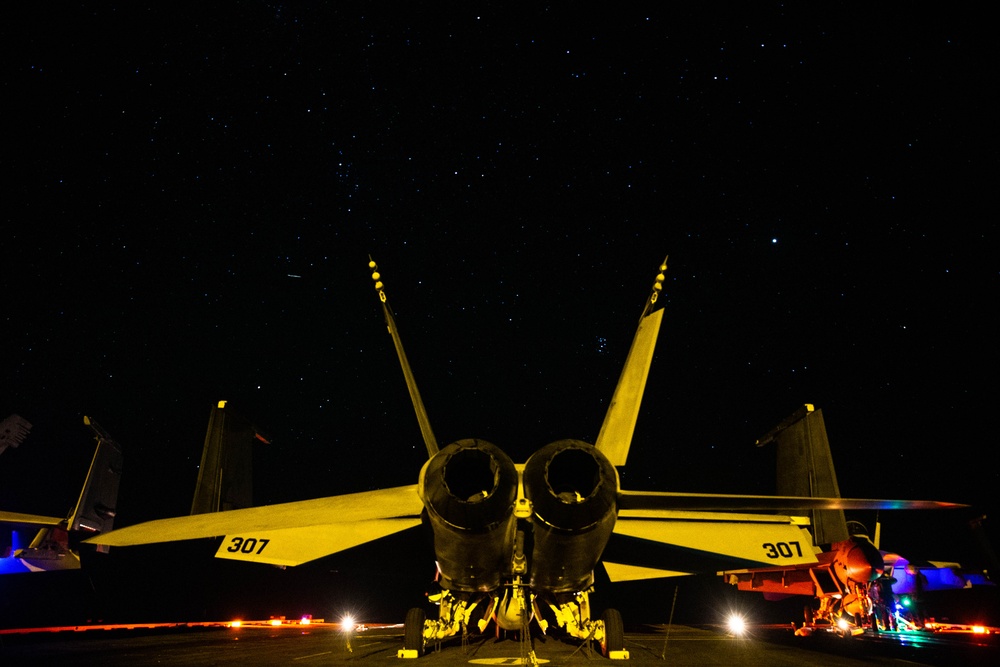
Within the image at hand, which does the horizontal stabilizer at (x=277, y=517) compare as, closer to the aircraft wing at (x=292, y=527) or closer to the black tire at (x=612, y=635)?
the aircraft wing at (x=292, y=527)

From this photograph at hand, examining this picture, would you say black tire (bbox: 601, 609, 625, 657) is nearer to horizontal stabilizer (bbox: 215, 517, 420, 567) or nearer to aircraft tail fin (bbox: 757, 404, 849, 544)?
horizontal stabilizer (bbox: 215, 517, 420, 567)

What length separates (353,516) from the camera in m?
5.89

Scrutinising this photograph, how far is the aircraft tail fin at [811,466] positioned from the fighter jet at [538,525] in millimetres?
8468

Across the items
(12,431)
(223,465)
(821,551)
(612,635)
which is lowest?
(612,635)

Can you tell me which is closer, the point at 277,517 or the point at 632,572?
the point at 277,517

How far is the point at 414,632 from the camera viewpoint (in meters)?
7.86

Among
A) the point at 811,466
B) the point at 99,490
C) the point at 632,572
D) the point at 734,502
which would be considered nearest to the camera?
the point at 734,502

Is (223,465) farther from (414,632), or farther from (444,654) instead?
(414,632)

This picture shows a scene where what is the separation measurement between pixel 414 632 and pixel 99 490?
44.3ft

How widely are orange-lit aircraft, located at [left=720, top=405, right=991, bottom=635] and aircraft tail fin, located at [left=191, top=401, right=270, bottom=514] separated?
1096cm

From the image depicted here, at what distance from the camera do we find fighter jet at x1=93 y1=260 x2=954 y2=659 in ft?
17.8

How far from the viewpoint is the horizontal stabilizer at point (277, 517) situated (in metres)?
5.31

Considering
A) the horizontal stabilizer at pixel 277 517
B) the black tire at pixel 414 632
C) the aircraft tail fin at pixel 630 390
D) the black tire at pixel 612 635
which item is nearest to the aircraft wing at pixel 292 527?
the horizontal stabilizer at pixel 277 517

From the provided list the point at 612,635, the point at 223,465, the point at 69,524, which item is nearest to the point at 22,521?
the point at 69,524
